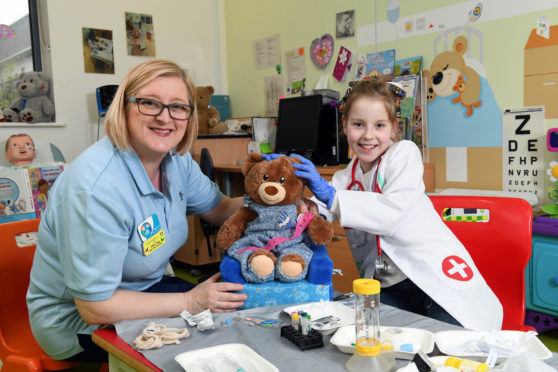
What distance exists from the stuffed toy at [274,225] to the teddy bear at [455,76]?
154 centimetres

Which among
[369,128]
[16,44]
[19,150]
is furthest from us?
[16,44]

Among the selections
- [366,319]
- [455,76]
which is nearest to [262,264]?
[366,319]

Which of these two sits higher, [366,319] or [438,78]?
[438,78]

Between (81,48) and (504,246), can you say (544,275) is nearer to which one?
(504,246)

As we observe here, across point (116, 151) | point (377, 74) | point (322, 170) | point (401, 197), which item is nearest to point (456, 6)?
point (377, 74)

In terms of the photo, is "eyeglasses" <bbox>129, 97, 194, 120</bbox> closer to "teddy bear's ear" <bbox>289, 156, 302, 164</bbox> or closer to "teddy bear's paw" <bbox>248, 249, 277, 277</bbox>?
"teddy bear's ear" <bbox>289, 156, 302, 164</bbox>

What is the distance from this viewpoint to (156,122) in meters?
1.27

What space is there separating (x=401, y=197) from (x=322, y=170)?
4.54ft

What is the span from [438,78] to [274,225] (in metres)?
1.72

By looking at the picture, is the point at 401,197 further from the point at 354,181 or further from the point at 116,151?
the point at 116,151

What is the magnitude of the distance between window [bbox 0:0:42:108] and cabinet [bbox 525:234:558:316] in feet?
11.6

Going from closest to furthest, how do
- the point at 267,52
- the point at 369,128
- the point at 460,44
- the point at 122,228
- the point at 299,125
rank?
the point at 122,228 < the point at 369,128 < the point at 460,44 < the point at 299,125 < the point at 267,52

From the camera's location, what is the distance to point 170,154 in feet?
4.64

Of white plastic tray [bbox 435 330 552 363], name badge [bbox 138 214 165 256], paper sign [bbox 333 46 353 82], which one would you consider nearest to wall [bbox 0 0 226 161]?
paper sign [bbox 333 46 353 82]
